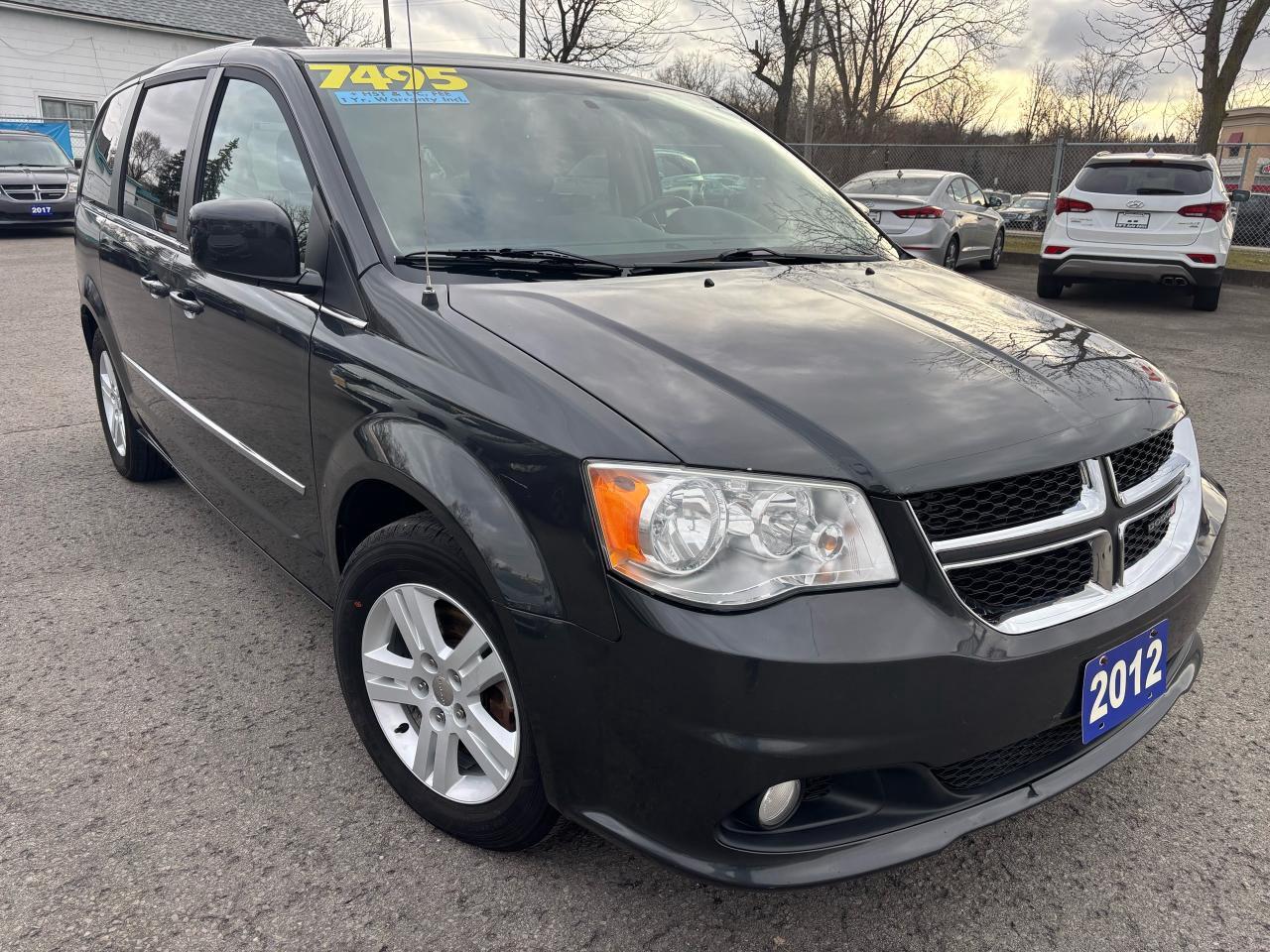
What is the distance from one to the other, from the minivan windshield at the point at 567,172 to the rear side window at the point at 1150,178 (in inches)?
318

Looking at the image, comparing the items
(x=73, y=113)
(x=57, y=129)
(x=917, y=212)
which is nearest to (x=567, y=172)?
(x=917, y=212)

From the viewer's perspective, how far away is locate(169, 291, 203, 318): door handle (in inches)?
117

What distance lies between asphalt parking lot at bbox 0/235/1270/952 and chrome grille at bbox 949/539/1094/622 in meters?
0.62

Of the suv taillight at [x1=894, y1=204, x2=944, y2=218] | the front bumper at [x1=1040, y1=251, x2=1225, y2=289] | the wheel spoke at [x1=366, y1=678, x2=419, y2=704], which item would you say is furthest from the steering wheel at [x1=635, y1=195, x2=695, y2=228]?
the suv taillight at [x1=894, y1=204, x2=944, y2=218]

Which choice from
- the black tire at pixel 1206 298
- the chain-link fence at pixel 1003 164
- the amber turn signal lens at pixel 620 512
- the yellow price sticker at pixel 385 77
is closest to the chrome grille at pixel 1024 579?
the amber turn signal lens at pixel 620 512

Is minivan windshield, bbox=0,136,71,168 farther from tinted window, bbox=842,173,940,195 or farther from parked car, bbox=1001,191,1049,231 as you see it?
parked car, bbox=1001,191,1049,231

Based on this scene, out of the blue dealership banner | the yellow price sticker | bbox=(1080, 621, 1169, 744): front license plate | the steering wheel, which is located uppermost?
the blue dealership banner

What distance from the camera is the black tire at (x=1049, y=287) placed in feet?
34.9

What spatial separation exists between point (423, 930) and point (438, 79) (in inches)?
87.4

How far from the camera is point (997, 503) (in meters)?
1.72

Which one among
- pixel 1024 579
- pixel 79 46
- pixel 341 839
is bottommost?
pixel 341 839

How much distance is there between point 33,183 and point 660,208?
1691 cm

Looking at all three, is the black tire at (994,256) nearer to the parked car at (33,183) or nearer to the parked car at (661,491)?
the parked car at (661,491)

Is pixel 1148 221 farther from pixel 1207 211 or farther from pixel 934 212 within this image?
pixel 934 212
